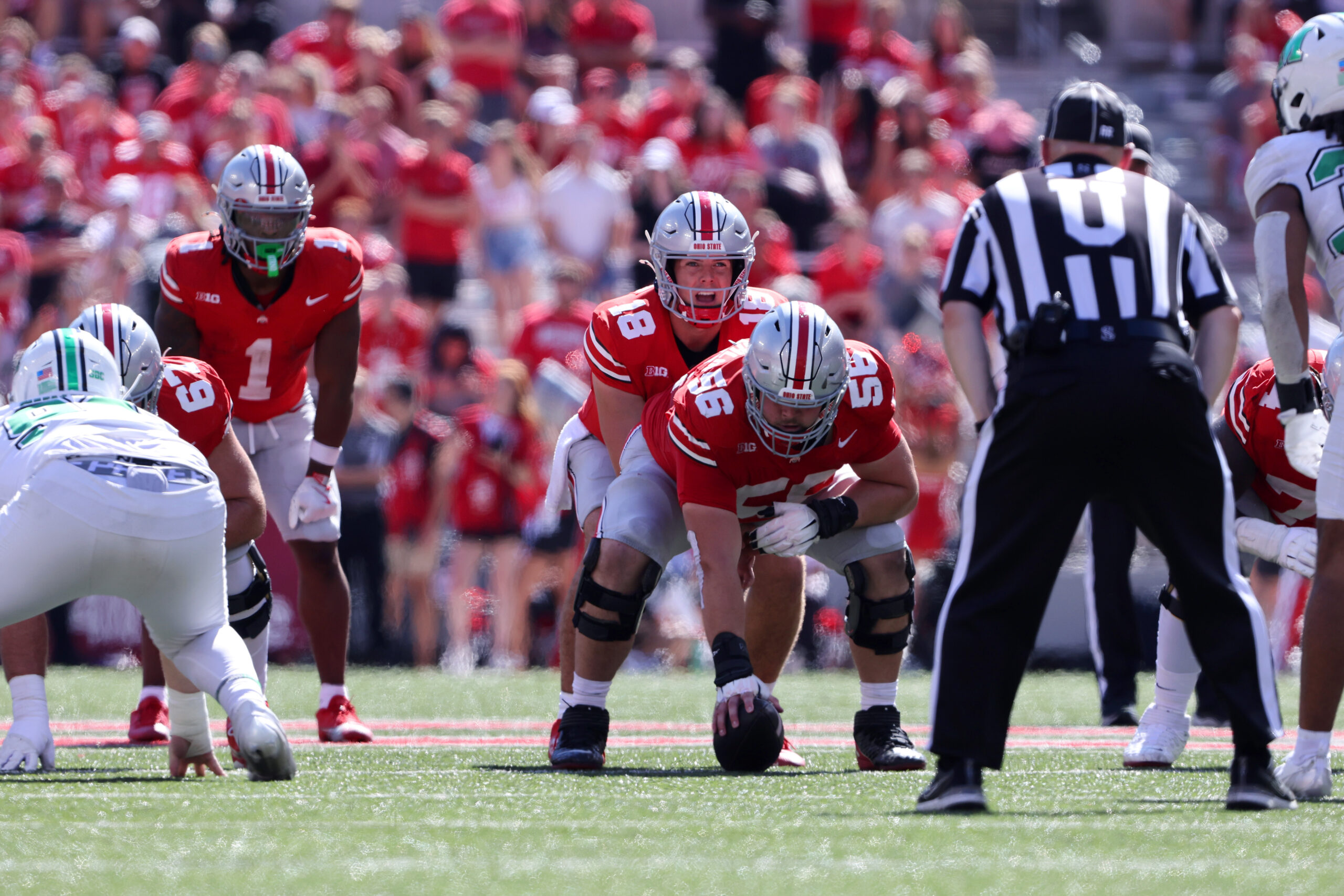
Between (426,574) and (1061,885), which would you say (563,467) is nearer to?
(1061,885)

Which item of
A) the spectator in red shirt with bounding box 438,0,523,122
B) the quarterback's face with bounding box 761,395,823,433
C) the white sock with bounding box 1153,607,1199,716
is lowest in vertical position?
the white sock with bounding box 1153,607,1199,716

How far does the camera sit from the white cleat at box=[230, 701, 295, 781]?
4938 millimetres

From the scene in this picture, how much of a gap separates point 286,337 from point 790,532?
2383 millimetres

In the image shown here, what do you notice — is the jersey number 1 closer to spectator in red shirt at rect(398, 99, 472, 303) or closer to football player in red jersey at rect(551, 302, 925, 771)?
football player in red jersey at rect(551, 302, 925, 771)

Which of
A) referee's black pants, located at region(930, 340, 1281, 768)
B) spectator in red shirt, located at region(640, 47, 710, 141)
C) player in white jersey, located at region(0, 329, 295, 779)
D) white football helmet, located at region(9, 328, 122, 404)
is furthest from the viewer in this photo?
spectator in red shirt, located at region(640, 47, 710, 141)

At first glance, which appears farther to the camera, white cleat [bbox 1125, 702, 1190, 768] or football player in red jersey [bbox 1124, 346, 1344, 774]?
white cleat [bbox 1125, 702, 1190, 768]

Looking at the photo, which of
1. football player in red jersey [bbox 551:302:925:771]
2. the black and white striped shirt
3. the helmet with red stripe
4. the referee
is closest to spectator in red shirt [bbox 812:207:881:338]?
the helmet with red stripe

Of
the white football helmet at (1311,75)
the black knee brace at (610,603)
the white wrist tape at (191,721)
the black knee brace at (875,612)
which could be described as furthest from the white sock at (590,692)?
the white football helmet at (1311,75)

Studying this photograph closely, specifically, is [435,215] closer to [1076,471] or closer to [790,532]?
[790,532]

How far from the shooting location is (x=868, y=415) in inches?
222

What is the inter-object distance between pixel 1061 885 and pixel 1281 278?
86.2 inches

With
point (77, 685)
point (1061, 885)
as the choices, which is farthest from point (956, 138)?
point (1061, 885)

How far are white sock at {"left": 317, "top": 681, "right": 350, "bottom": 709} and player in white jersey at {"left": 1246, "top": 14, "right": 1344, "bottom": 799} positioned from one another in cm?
347

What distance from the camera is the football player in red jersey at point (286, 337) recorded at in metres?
6.80
